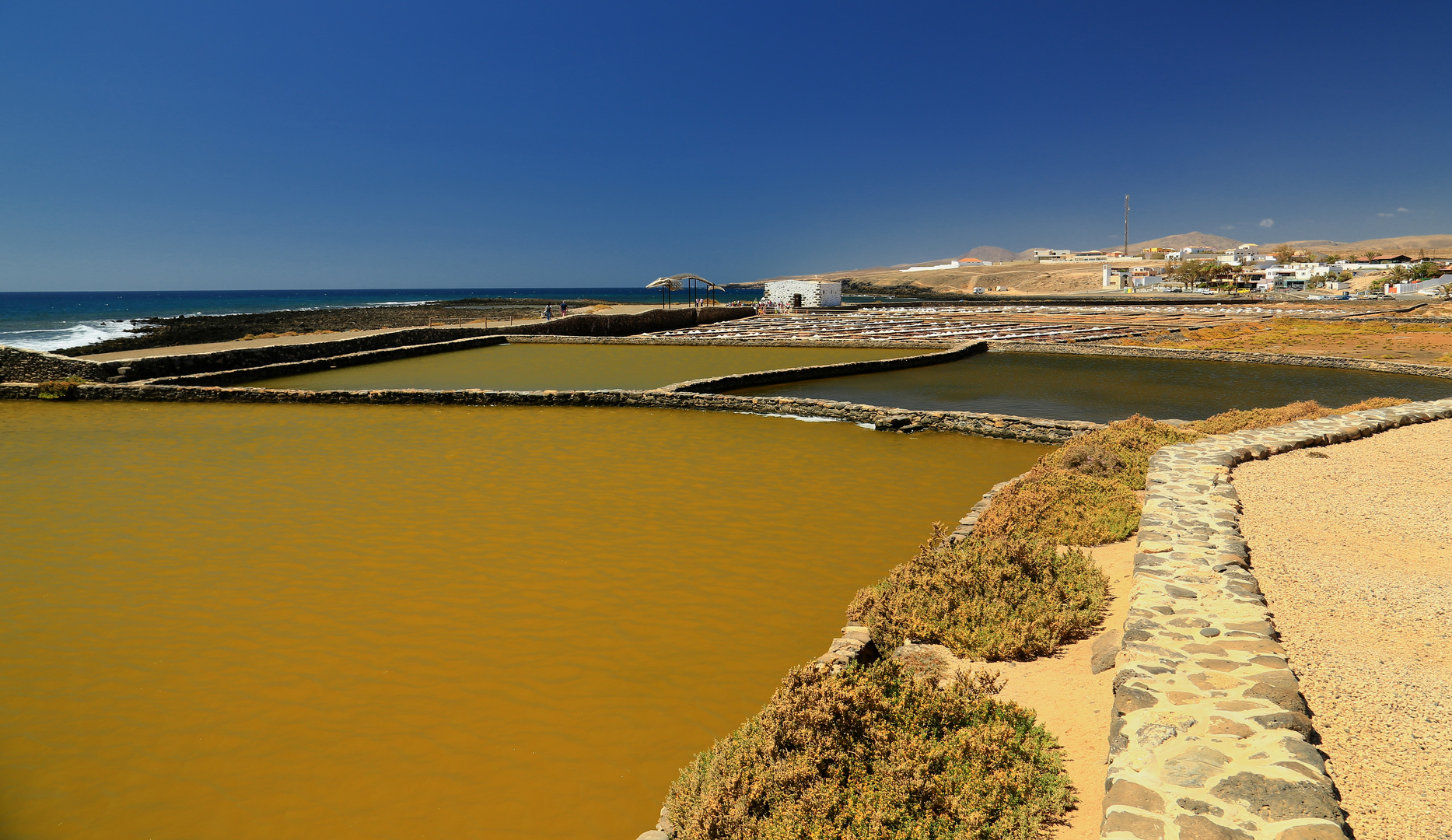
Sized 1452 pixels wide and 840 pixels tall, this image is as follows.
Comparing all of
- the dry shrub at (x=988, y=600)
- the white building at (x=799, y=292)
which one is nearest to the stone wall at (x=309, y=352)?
the white building at (x=799, y=292)

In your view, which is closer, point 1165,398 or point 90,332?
point 1165,398

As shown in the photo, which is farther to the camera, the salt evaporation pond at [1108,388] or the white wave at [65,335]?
the white wave at [65,335]

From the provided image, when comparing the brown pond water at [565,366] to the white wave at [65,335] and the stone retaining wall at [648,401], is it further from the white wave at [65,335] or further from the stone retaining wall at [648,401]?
the white wave at [65,335]

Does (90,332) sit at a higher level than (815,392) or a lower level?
higher

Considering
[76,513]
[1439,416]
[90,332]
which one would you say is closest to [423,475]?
[76,513]

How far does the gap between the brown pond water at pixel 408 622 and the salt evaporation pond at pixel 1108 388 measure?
6.95 m

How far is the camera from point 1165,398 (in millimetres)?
19047

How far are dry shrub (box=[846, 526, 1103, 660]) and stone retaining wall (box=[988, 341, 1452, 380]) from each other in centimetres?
2652

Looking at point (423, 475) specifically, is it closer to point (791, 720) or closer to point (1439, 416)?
point (791, 720)

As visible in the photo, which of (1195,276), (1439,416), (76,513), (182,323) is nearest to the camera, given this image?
(76,513)

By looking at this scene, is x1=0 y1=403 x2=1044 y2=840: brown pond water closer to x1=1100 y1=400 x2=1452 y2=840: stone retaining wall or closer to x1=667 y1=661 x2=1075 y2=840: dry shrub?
x1=667 y1=661 x2=1075 y2=840: dry shrub

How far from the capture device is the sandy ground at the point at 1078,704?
3.49 metres

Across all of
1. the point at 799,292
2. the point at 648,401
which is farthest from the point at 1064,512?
the point at 799,292

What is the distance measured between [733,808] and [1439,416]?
52.0 ft
